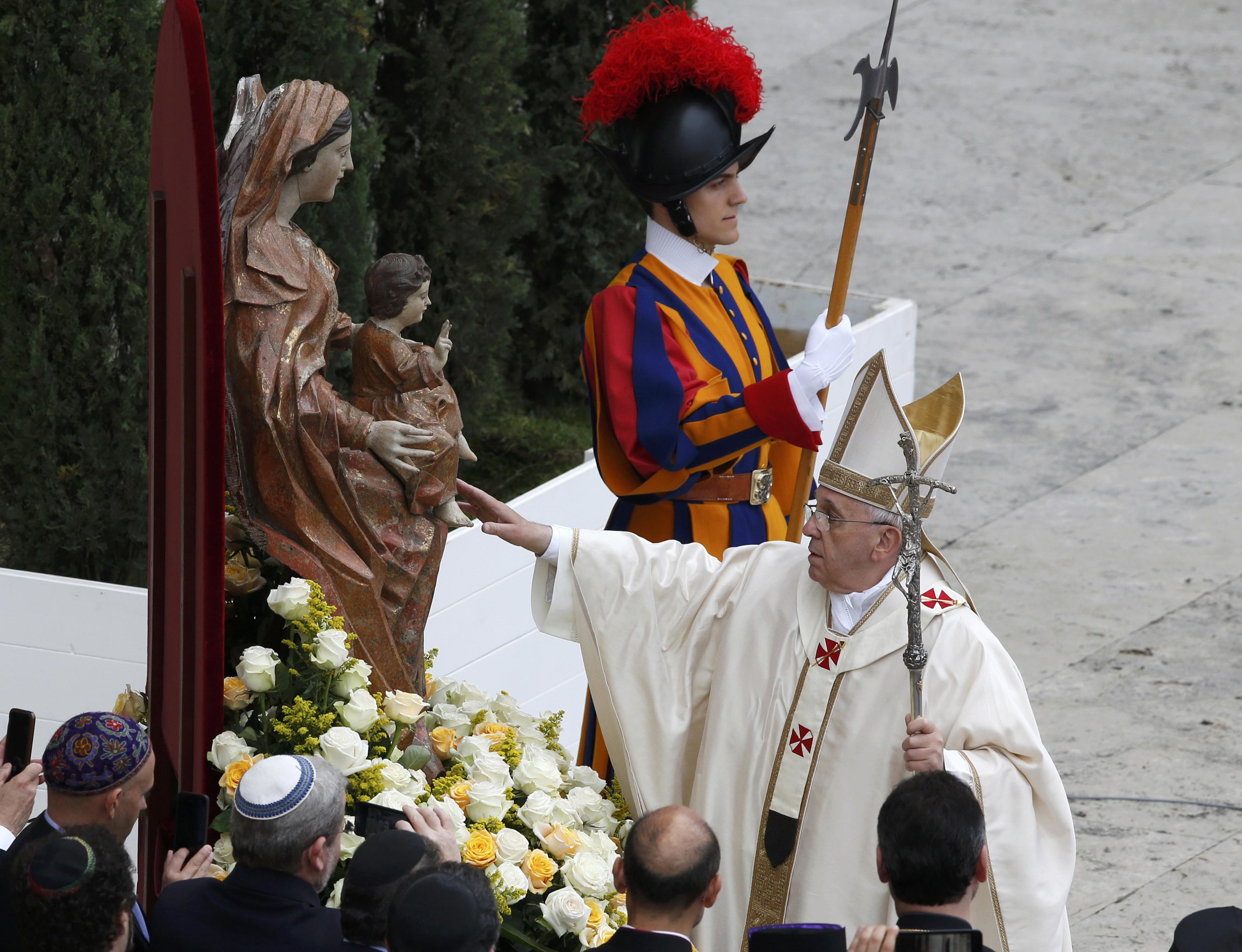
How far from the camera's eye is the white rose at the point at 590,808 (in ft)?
10.6

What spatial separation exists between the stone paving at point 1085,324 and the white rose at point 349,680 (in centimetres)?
234

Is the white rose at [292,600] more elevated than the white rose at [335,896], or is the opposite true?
the white rose at [292,600]

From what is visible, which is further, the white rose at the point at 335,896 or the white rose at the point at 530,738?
the white rose at the point at 530,738

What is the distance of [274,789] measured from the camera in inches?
96.8

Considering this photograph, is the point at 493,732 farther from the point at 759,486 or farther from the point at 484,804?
the point at 759,486

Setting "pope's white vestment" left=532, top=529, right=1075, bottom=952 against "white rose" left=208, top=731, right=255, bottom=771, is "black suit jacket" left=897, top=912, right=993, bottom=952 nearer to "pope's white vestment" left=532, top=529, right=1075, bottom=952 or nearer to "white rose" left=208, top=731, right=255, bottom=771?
"pope's white vestment" left=532, top=529, right=1075, bottom=952

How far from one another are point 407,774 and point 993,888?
1148 millimetres

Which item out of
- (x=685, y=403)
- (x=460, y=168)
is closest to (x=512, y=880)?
(x=685, y=403)

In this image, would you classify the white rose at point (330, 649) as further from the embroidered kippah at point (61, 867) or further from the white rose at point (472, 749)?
the embroidered kippah at point (61, 867)

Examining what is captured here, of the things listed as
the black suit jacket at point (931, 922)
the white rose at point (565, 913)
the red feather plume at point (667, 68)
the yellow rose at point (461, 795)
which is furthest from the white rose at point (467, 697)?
the red feather plume at point (667, 68)

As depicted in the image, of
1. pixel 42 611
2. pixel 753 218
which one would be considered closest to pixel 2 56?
pixel 42 611

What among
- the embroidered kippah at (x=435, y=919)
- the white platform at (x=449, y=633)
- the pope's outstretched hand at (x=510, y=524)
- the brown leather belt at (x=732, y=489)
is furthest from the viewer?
the white platform at (x=449, y=633)

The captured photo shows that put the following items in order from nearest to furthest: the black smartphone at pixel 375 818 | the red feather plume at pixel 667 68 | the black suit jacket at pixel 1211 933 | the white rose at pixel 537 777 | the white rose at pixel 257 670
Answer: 1. the black suit jacket at pixel 1211 933
2. the black smartphone at pixel 375 818
3. the white rose at pixel 257 670
4. the white rose at pixel 537 777
5. the red feather plume at pixel 667 68

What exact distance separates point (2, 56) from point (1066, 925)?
3.71 meters
